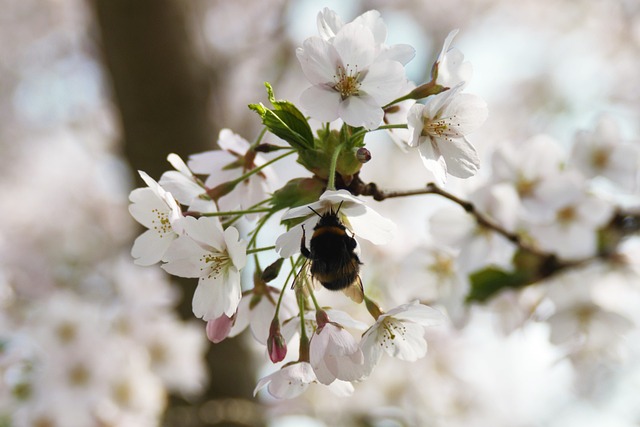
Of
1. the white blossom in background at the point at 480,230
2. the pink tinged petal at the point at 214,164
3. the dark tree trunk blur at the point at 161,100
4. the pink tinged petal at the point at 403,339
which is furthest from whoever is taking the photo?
the dark tree trunk blur at the point at 161,100

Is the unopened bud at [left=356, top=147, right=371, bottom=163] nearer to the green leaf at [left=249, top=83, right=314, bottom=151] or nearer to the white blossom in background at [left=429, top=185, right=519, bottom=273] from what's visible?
the green leaf at [left=249, top=83, right=314, bottom=151]

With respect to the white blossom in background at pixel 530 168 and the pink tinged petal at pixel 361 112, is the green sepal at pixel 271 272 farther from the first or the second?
the white blossom in background at pixel 530 168

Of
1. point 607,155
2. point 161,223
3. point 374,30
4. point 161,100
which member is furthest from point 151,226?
point 161,100

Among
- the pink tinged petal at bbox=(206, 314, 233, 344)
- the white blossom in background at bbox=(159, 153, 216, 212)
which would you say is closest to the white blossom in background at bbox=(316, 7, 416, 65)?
the white blossom in background at bbox=(159, 153, 216, 212)

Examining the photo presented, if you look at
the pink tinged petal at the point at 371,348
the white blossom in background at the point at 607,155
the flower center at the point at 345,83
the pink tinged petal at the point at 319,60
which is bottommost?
the pink tinged petal at the point at 371,348

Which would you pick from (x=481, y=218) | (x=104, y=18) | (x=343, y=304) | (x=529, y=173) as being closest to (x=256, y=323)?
(x=481, y=218)

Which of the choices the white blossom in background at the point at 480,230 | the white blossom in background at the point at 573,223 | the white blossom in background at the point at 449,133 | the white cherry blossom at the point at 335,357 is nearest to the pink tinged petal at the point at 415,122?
the white blossom in background at the point at 449,133

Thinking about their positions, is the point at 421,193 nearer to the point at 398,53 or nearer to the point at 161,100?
the point at 398,53
